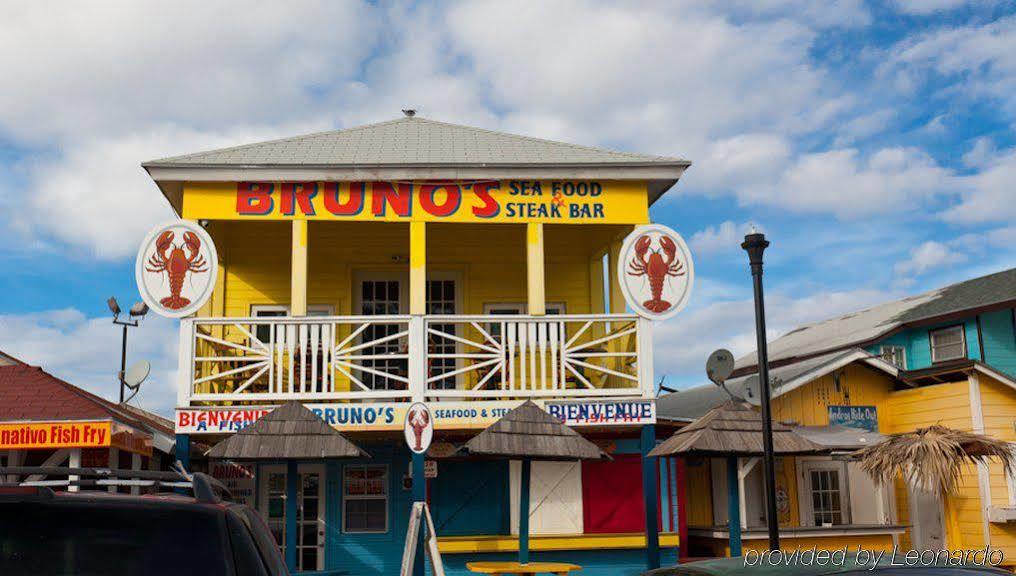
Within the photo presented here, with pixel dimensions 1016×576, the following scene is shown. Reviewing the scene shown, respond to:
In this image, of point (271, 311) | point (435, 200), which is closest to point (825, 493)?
point (435, 200)

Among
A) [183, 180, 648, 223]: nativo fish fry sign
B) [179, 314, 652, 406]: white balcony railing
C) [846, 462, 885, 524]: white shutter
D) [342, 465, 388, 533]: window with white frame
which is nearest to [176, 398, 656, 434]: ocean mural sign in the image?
[179, 314, 652, 406]: white balcony railing

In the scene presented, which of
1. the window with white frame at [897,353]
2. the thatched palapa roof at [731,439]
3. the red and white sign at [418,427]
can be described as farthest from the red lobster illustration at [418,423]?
the window with white frame at [897,353]

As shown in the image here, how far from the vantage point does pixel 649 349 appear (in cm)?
1440

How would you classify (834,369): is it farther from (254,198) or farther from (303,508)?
(254,198)

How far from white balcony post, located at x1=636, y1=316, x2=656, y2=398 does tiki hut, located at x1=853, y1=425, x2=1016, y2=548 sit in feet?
12.9

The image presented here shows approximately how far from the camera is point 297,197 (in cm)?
1459

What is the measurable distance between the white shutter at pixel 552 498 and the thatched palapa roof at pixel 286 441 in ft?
10.7

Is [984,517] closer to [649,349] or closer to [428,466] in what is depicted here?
[649,349]

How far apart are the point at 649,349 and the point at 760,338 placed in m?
3.55

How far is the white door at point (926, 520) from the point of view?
59.6 ft

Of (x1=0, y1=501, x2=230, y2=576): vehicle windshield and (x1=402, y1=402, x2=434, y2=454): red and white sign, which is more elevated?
(x1=402, y1=402, x2=434, y2=454): red and white sign

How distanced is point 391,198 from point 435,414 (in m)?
3.25

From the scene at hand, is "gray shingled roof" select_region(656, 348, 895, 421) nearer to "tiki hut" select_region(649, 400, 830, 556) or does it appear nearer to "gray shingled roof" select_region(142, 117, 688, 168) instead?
"tiki hut" select_region(649, 400, 830, 556)

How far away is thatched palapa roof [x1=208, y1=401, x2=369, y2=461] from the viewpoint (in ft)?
40.6
